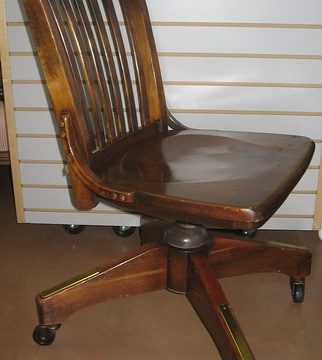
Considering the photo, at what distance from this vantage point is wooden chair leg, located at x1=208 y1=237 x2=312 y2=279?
3.33ft

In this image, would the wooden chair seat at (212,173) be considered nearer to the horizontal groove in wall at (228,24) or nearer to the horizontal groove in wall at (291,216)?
the horizontal groove in wall at (228,24)

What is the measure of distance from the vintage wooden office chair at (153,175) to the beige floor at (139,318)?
0.06 meters

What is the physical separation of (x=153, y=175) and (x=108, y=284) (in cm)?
29

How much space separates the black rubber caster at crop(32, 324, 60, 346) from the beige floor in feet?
0.05

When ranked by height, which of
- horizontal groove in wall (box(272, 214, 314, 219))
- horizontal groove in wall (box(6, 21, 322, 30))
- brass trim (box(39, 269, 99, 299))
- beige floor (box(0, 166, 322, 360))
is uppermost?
horizontal groove in wall (box(6, 21, 322, 30))

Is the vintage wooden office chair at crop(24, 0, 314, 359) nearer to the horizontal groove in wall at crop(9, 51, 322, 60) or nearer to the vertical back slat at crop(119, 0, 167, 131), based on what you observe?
the vertical back slat at crop(119, 0, 167, 131)

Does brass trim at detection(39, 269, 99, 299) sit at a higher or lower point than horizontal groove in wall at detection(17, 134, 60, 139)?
lower

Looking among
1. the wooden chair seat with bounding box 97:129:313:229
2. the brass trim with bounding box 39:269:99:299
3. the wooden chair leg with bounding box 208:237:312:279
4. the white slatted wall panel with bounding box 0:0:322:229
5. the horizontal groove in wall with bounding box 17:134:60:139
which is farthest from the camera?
the horizontal groove in wall with bounding box 17:134:60:139

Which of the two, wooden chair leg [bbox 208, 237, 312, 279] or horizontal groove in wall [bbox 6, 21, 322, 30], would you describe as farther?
horizontal groove in wall [bbox 6, 21, 322, 30]

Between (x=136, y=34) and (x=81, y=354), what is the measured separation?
2.39 ft

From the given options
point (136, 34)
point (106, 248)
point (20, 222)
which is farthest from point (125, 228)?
point (136, 34)

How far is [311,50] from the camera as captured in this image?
1.20m

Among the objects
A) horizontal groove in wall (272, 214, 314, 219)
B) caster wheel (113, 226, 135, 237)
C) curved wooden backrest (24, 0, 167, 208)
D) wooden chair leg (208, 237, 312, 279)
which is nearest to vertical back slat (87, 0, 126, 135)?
curved wooden backrest (24, 0, 167, 208)

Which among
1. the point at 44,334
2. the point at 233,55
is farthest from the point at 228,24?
the point at 44,334
